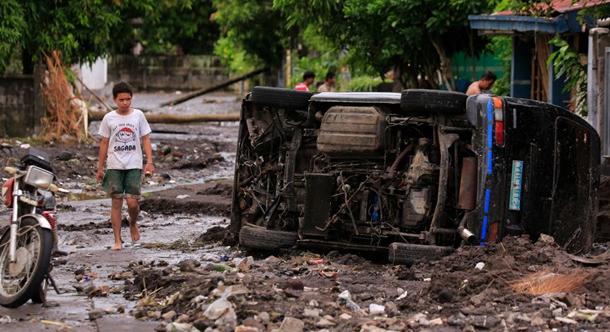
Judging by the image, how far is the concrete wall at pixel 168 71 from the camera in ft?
187

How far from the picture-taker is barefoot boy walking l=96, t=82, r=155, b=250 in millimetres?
12281

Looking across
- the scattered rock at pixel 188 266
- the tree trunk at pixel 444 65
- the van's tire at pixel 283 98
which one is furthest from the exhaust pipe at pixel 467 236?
the tree trunk at pixel 444 65

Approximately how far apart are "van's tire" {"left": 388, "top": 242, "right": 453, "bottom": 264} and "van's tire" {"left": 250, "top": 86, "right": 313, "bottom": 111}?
172 centimetres

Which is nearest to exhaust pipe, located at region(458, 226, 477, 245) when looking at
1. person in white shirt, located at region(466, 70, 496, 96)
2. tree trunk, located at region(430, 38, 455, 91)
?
person in white shirt, located at region(466, 70, 496, 96)

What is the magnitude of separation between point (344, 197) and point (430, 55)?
15.2 meters

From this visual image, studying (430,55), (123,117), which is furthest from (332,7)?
(123,117)

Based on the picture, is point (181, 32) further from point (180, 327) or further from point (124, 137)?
point (180, 327)

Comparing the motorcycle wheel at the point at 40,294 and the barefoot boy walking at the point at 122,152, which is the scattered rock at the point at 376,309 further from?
the barefoot boy walking at the point at 122,152

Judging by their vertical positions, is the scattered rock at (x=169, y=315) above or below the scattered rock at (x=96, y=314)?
above

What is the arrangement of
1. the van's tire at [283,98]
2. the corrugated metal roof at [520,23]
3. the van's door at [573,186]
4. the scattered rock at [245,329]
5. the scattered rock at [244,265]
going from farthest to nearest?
the corrugated metal roof at [520,23], the van's tire at [283,98], the van's door at [573,186], the scattered rock at [244,265], the scattered rock at [245,329]

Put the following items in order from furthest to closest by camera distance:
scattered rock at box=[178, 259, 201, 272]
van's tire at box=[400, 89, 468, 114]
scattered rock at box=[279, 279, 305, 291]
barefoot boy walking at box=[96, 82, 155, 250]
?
1. barefoot boy walking at box=[96, 82, 155, 250]
2. van's tire at box=[400, 89, 468, 114]
3. scattered rock at box=[178, 259, 201, 272]
4. scattered rock at box=[279, 279, 305, 291]

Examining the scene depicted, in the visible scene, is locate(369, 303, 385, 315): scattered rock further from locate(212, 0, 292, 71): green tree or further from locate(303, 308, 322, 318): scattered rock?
locate(212, 0, 292, 71): green tree

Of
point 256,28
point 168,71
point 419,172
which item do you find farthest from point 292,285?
point 168,71

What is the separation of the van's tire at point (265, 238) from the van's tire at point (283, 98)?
43.3 inches
